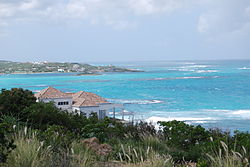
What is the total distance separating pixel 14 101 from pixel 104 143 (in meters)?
6.37

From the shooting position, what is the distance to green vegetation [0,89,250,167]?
4.76m

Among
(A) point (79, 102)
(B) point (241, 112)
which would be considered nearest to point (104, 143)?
(A) point (79, 102)

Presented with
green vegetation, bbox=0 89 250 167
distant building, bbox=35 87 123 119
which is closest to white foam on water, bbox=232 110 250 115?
distant building, bbox=35 87 123 119

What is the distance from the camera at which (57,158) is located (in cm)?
486

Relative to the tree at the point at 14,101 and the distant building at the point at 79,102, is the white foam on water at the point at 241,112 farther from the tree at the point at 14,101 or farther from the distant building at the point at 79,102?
the tree at the point at 14,101

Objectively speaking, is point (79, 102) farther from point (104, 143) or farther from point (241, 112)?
point (241, 112)

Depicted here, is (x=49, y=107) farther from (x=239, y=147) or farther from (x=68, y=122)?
(x=239, y=147)

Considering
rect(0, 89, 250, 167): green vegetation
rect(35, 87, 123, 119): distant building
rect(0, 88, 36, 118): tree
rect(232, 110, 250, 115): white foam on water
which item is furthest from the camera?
rect(232, 110, 250, 115): white foam on water

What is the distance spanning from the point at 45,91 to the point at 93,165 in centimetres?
2155

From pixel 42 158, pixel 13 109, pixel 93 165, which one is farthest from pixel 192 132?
pixel 13 109

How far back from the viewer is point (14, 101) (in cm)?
1330

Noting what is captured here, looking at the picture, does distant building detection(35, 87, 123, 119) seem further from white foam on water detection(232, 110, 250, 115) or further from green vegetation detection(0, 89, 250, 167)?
white foam on water detection(232, 110, 250, 115)

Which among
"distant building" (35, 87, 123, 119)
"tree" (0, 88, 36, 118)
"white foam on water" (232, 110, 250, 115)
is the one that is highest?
"tree" (0, 88, 36, 118)

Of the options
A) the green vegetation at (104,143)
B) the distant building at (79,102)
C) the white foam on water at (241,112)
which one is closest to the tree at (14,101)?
the green vegetation at (104,143)
